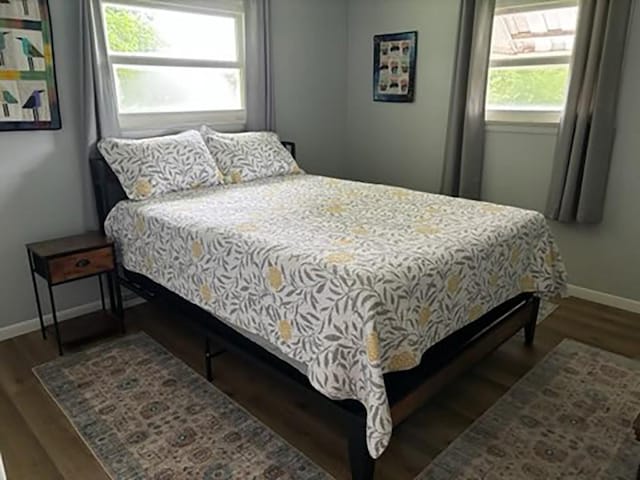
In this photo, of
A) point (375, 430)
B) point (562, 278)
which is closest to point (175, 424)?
point (375, 430)

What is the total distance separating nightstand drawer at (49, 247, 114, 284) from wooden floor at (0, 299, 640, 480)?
1.51 feet

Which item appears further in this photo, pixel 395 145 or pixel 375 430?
pixel 395 145

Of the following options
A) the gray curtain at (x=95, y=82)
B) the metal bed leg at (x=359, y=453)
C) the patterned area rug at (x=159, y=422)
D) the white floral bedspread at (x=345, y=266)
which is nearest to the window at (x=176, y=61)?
the gray curtain at (x=95, y=82)

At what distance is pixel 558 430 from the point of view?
208 cm

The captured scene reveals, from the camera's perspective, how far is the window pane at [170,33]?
3066 mm

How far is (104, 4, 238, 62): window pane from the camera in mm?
3066

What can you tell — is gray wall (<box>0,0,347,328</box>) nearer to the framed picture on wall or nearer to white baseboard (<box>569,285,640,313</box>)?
the framed picture on wall

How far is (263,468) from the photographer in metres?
1.88

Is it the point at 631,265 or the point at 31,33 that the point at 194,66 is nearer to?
the point at 31,33

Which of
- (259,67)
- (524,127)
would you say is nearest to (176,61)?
(259,67)

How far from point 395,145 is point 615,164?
1739mm

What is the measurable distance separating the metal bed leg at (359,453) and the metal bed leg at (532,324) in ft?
4.64

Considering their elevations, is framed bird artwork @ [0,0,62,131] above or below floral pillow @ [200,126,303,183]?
above

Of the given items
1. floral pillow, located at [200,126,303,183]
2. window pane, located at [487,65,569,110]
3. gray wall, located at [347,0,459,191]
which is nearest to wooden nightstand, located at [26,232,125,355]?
floral pillow, located at [200,126,303,183]
